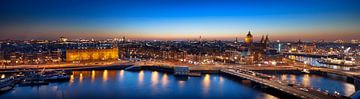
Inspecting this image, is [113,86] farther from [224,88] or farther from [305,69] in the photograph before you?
→ [305,69]

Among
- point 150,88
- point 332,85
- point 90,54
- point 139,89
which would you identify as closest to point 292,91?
point 332,85

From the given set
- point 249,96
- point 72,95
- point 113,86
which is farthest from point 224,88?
point 72,95

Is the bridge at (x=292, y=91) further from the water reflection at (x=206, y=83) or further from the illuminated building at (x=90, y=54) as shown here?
the illuminated building at (x=90, y=54)

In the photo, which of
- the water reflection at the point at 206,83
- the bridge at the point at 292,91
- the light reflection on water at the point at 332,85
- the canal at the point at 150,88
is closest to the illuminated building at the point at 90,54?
the canal at the point at 150,88

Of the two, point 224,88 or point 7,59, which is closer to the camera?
point 224,88

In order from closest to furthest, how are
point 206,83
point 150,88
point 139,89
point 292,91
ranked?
point 292,91 → point 139,89 → point 150,88 → point 206,83

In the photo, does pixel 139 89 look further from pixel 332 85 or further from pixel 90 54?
pixel 90 54
